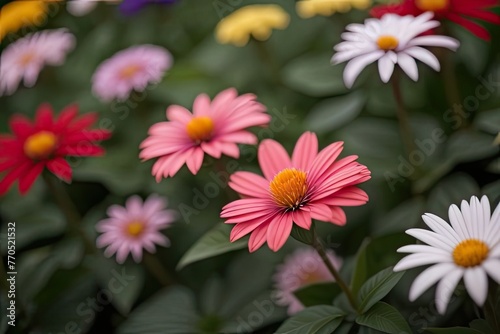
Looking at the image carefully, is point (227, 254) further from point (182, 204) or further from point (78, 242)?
point (78, 242)

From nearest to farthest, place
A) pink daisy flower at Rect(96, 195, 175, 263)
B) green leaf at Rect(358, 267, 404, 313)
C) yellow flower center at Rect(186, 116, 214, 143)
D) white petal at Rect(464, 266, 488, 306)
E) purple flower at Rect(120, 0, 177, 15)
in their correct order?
white petal at Rect(464, 266, 488, 306), green leaf at Rect(358, 267, 404, 313), yellow flower center at Rect(186, 116, 214, 143), pink daisy flower at Rect(96, 195, 175, 263), purple flower at Rect(120, 0, 177, 15)

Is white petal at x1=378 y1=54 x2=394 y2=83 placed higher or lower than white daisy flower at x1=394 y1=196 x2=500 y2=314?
higher

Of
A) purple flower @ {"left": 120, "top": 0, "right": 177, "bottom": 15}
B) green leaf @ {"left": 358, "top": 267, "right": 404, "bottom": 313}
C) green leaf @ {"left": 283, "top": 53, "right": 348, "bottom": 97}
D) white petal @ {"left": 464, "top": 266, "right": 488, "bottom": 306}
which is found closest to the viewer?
white petal @ {"left": 464, "top": 266, "right": 488, "bottom": 306}

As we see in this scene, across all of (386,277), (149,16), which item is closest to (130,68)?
(149,16)

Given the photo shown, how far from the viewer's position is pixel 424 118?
77cm

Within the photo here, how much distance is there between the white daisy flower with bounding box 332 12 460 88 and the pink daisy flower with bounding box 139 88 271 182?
0.36 ft

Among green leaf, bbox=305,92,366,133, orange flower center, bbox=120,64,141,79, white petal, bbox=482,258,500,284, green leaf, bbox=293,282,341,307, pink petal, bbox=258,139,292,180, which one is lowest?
green leaf, bbox=293,282,341,307

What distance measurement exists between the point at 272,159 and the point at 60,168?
25cm

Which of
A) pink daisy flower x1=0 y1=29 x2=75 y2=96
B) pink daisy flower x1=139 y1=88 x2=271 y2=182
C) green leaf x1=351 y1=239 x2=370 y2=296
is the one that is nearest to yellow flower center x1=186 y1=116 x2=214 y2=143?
pink daisy flower x1=139 y1=88 x2=271 y2=182

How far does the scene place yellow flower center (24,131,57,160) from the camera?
2.17 feet

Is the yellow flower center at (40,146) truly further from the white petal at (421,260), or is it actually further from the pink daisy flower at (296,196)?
the white petal at (421,260)

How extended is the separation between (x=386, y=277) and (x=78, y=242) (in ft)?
1.57

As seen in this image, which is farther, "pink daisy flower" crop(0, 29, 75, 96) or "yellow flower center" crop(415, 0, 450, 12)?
"pink daisy flower" crop(0, 29, 75, 96)

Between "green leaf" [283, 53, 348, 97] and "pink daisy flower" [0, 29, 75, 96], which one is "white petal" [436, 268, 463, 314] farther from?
"pink daisy flower" [0, 29, 75, 96]
